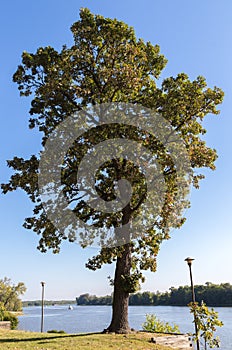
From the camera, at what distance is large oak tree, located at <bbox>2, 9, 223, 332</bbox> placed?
13.8 meters

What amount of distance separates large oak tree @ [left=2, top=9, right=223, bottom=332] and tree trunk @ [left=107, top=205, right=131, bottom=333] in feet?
0.12

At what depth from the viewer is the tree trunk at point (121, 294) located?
45.7 feet

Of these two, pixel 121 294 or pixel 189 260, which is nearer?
pixel 121 294

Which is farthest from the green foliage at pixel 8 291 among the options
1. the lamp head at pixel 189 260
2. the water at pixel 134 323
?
the lamp head at pixel 189 260

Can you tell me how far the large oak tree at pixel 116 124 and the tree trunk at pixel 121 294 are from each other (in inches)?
1.5

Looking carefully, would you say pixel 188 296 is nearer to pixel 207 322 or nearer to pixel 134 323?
pixel 134 323

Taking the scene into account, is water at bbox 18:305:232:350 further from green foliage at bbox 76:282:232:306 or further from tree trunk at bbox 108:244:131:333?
tree trunk at bbox 108:244:131:333

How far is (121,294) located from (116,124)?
270 inches

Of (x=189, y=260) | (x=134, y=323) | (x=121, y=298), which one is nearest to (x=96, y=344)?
(x=121, y=298)

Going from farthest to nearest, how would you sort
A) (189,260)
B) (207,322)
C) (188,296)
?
1. (188,296)
2. (189,260)
3. (207,322)

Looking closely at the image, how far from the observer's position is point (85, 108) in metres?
14.8

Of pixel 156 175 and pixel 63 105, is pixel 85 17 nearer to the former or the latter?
pixel 63 105

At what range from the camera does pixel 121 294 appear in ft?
46.8

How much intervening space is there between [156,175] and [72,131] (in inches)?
154
